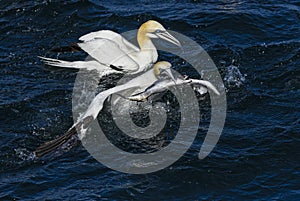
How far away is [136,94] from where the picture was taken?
1210 centimetres

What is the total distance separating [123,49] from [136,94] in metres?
2.02

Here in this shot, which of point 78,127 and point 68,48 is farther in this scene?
point 68,48

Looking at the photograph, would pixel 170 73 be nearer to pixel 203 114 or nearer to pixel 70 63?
pixel 203 114

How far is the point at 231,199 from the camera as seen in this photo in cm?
1039

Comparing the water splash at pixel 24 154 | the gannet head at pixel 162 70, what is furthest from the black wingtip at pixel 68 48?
the water splash at pixel 24 154

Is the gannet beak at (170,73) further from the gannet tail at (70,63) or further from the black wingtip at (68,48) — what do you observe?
the black wingtip at (68,48)

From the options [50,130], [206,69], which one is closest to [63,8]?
[206,69]

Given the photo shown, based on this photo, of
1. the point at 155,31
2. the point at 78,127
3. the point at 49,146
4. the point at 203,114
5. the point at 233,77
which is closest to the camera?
the point at 49,146

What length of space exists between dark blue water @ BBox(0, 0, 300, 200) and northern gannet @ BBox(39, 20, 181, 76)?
0.63 m

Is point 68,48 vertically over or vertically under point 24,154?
over

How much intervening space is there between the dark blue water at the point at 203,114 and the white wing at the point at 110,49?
656mm

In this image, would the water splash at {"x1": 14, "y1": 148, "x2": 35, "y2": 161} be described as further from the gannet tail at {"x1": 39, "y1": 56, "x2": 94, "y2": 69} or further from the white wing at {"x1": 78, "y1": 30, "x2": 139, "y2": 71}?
the gannet tail at {"x1": 39, "y1": 56, "x2": 94, "y2": 69}

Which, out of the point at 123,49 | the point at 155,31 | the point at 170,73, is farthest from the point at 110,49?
the point at 170,73

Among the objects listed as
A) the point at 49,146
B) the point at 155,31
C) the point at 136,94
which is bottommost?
the point at 49,146
